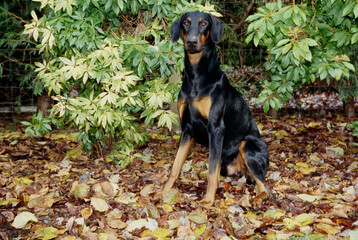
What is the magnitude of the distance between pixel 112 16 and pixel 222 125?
1615 millimetres

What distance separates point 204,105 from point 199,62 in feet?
1.18

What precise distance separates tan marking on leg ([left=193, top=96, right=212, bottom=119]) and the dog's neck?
0.22 m

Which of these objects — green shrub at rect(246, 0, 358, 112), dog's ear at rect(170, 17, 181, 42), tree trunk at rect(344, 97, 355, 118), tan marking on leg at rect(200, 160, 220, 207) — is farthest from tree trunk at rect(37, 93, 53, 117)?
tree trunk at rect(344, 97, 355, 118)

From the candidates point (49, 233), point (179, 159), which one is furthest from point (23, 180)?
point (179, 159)

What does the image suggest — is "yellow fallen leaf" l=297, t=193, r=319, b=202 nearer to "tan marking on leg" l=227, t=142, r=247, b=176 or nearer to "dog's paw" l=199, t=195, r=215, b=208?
"tan marking on leg" l=227, t=142, r=247, b=176

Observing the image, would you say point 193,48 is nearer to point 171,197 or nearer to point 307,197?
point 171,197

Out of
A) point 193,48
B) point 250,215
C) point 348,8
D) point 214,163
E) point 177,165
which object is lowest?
point 250,215

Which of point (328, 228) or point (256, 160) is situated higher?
point (256, 160)

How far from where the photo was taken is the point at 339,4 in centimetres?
313

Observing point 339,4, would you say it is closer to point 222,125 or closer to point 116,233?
point 222,125

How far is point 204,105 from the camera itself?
3197 millimetres

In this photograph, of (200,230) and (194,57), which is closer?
(200,230)

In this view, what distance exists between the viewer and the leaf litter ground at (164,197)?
2656 mm

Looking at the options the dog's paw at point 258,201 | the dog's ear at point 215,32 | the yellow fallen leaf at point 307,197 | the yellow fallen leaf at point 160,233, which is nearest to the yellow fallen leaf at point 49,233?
the yellow fallen leaf at point 160,233
